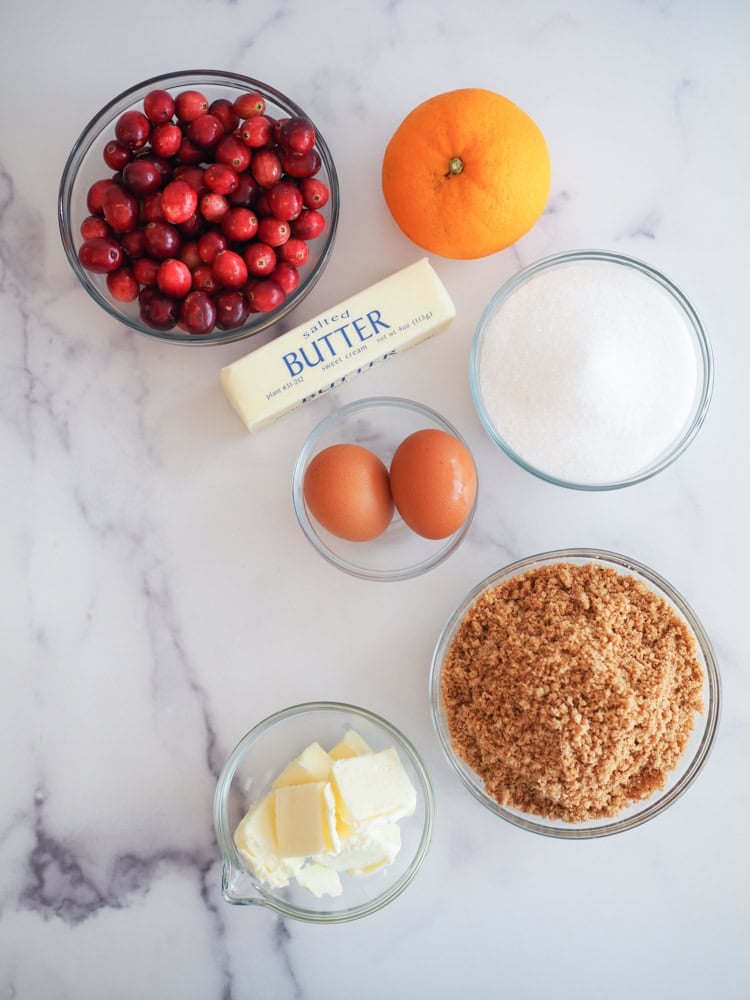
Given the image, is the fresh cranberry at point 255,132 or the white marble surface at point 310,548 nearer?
the fresh cranberry at point 255,132

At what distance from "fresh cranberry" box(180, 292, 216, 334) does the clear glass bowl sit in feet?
1.73

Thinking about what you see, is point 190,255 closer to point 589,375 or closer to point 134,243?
point 134,243

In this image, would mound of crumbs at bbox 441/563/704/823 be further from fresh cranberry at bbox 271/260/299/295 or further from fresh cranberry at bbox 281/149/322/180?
fresh cranberry at bbox 281/149/322/180

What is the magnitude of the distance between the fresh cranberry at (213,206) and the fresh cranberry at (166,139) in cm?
8

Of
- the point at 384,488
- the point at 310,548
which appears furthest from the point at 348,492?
the point at 310,548

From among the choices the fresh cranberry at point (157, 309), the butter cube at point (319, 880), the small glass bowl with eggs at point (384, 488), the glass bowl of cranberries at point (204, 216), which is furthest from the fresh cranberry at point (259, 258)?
the butter cube at point (319, 880)

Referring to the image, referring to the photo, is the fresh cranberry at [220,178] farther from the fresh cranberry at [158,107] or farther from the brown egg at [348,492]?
the brown egg at [348,492]

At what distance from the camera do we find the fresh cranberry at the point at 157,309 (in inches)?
42.3

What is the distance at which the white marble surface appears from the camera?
3.92 ft

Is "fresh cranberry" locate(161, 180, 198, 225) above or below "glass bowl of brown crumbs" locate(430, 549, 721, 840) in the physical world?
above

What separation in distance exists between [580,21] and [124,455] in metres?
0.92

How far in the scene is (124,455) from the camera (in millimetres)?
1208

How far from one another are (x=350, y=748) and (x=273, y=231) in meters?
0.69

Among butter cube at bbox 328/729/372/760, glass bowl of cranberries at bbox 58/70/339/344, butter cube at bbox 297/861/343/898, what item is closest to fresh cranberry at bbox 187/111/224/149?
glass bowl of cranberries at bbox 58/70/339/344
